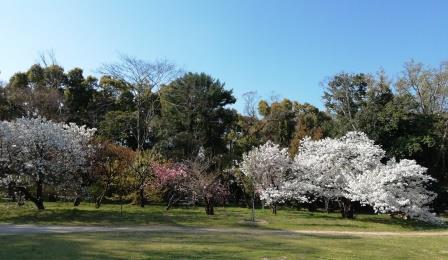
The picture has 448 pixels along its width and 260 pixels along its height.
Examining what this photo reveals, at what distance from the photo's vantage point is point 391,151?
1359 inches

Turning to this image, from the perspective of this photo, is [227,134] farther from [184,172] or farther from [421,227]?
[421,227]

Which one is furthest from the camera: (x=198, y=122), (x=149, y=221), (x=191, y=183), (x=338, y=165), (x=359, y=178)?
(x=198, y=122)

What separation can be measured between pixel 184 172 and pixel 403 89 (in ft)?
92.8

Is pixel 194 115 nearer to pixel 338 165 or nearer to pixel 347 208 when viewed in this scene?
pixel 338 165

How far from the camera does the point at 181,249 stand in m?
12.9

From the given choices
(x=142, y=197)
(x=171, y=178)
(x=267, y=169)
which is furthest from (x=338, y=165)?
(x=142, y=197)

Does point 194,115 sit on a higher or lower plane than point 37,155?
higher

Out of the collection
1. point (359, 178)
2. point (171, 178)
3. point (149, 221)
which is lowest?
point (149, 221)

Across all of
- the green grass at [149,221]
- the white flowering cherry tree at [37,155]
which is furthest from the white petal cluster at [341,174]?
the white flowering cherry tree at [37,155]

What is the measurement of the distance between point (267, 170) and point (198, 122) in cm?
1594

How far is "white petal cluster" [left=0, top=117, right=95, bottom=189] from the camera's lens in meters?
24.2

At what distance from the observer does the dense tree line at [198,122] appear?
3316cm

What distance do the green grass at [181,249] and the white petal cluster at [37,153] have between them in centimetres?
948

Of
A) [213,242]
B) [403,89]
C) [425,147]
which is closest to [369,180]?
[425,147]
